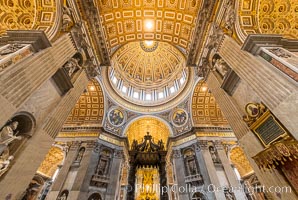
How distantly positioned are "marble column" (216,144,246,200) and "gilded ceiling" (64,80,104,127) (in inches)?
491

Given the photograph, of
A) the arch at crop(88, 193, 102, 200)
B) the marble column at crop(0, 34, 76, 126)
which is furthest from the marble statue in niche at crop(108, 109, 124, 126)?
the marble column at crop(0, 34, 76, 126)

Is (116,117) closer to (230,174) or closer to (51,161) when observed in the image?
(51,161)

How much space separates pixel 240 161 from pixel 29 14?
2022cm

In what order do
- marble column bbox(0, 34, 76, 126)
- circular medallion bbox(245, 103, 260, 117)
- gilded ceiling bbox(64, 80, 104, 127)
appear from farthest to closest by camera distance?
gilded ceiling bbox(64, 80, 104, 127) < circular medallion bbox(245, 103, 260, 117) < marble column bbox(0, 34, 76, 126)

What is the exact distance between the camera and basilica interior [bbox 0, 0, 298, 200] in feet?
14.6

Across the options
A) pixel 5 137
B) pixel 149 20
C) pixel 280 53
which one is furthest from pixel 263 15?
pixel 5 137

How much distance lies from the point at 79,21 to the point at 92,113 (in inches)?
447

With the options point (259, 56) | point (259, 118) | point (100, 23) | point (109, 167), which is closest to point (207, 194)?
point (109, 167)

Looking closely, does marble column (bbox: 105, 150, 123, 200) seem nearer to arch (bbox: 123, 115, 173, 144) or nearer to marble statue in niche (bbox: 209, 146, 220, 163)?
arch (bbox: 123, 115, 173, 144)

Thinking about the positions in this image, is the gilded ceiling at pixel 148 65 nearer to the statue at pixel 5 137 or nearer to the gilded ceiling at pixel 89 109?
the gilded ceiling at pixel 89 109

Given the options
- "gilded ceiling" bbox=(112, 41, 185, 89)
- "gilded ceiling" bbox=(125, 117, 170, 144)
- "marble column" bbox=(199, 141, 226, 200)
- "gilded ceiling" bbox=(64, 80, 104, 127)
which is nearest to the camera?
"marble column" bbox=(199, 141, 226, 200)

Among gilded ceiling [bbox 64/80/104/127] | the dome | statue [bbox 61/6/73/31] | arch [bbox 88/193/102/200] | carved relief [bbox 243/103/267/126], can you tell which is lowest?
arch [bbox 88/193/102/200]

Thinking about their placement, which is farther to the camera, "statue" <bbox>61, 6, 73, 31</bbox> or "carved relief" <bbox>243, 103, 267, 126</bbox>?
"statue" <bbox>61, 6, 73, 31</bbox>

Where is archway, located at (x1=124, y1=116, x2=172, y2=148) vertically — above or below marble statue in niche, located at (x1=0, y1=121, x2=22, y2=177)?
above
